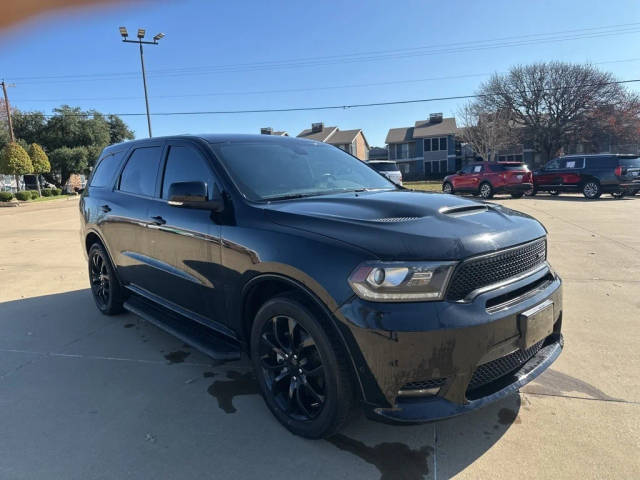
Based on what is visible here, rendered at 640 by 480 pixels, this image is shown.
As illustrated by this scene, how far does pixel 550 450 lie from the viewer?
2.36 meters

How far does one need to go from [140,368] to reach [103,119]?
49.6m

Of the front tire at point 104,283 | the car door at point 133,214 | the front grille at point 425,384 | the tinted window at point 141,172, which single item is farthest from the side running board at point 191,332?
the front grille at point 425,384

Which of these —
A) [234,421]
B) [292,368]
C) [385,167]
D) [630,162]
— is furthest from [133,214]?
[630,162]

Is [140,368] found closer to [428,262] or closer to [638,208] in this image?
[428,262]

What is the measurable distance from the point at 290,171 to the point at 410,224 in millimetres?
1357

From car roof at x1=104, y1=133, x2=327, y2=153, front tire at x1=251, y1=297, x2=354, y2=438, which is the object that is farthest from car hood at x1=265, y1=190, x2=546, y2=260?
car roof at x1=104, y1=133, x2=327, y2=153

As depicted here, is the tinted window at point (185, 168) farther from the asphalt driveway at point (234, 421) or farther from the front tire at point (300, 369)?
the asphalt driveway at point (234, 421)

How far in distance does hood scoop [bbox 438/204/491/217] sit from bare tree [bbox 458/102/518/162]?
44.7 meters

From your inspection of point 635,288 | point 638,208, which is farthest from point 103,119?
point 635,288

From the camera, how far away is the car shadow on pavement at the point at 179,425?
233cm

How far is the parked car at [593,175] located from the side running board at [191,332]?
19.5 metres

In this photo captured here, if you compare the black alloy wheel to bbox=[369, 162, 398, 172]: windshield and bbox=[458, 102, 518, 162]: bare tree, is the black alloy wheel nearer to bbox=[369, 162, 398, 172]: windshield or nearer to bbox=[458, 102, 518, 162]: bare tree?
bbox=[369, 162, 398, 172]: windshield

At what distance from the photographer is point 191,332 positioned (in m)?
3.26

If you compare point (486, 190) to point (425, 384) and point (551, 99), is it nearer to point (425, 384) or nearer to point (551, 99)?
point (425, 384)
